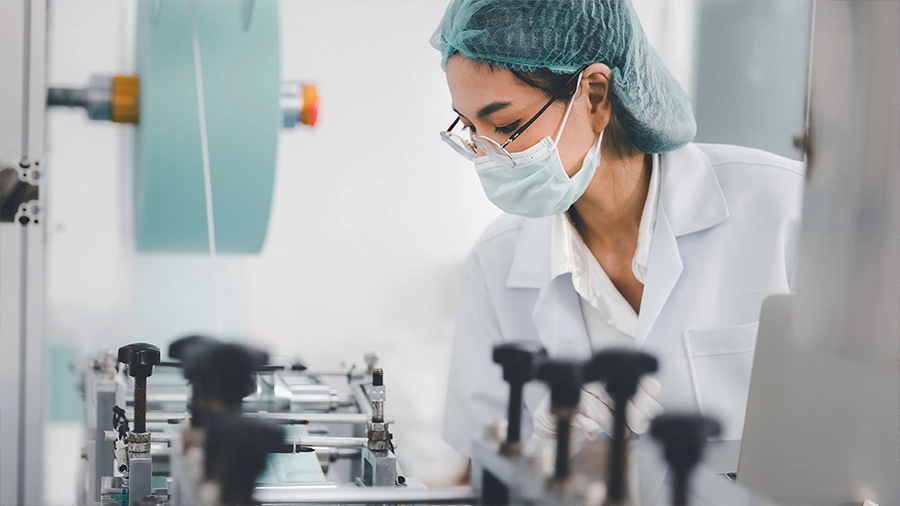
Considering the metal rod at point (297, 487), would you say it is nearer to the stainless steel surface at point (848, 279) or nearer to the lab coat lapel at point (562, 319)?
the stainless steel surface at point (848, 279)

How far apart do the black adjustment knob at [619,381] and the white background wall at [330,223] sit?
1198 millimetres

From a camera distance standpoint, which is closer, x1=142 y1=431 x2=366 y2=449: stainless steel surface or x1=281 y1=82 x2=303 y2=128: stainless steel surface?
x1=142 y1=431 x2=366 y2=449: stainless steel surface

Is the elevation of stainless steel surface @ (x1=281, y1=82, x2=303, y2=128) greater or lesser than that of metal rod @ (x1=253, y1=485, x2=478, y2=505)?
greater

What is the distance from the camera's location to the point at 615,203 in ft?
4.24

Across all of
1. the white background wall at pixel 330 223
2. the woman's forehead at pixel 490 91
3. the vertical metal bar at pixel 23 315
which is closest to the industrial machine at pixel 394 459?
the vertical metal bar at pixel 23 315

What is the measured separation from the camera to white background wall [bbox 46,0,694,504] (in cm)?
153

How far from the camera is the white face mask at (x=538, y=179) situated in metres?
1.13

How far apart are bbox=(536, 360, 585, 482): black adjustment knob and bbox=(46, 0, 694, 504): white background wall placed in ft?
3.88

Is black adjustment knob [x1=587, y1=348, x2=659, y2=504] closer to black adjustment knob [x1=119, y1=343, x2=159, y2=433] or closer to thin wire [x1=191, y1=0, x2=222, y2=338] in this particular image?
black adjustment knob [x1=119, y1=343, x2=159, y2=433]

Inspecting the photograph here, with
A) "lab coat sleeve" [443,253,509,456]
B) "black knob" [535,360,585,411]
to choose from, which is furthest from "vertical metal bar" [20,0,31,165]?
"black knob" [535,360,585,411]

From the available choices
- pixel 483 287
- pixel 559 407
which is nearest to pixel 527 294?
pixel 483 287

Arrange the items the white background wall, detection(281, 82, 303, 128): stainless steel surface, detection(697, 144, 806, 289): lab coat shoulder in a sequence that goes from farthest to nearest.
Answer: the white background wall → detection(281, 82, 303, 128): stainless steel surface → detection(697, 144, 806, 289): lab coat shoulder

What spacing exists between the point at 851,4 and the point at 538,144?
492mm

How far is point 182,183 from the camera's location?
51.2 inches
